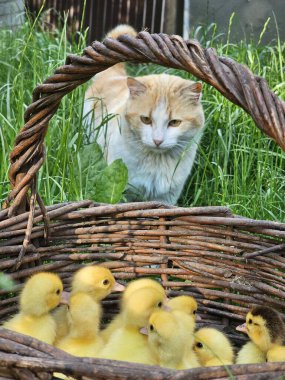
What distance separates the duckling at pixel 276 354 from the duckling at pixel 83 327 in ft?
1.47

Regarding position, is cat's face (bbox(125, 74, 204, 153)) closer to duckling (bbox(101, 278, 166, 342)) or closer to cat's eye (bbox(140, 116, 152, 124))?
cat's eye (bbox(140, 116, 152, 124))

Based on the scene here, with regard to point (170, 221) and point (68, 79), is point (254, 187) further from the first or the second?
point (68, 79)

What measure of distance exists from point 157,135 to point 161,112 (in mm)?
140

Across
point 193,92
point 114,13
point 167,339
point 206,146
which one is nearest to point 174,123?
point 193,92

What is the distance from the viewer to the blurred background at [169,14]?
234 inches

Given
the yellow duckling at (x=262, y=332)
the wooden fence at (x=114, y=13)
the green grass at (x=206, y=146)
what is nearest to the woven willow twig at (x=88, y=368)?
the yellow duckling at (x=262, y=332)

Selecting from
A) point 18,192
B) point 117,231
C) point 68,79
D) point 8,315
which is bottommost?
point 8,315

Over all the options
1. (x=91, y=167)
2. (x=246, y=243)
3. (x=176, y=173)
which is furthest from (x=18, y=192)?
(x=176, y=173)

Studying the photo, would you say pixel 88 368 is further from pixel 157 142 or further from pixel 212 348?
pixel 157 142

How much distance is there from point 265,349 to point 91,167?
158 centimetres

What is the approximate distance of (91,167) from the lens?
3512mm

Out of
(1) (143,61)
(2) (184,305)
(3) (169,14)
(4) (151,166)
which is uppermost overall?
(3) (169,14)

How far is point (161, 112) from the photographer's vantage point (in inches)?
155

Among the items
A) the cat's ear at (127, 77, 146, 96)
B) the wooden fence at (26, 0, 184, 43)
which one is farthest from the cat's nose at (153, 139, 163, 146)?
the wooden fence at (26, 0, 184, 43)
